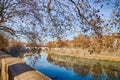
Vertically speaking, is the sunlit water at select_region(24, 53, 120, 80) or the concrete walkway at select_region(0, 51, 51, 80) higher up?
the concrete walkway at select_region(0, 51, 51, 80)

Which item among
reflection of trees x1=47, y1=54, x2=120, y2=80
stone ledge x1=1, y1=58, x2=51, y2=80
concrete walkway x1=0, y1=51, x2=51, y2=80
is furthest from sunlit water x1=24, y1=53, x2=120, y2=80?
stone ledge x1=1, y1=58, x2=51, y2=80

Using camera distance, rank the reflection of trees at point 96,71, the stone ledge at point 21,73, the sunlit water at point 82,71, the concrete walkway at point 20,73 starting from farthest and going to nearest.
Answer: the sunlit water at point 82,71 < the reflection of trees at point 96,71 < the concrete walkway at point 20,73 < the stone ledge at point 21,73

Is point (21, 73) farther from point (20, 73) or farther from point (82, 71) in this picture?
point (82, 71)

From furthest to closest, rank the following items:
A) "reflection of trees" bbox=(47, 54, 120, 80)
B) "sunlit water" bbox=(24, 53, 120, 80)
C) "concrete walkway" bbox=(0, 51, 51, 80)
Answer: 1. "sunlit water" bbox=(24, 53, 120, 80)
2. "reflection of trees" bbox=(47, 54, 120, 80)
3. "concrete walkway" bbox=(0, 51, 51, 80)

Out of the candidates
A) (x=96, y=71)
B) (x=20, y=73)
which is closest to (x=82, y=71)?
(x=96, y=71)

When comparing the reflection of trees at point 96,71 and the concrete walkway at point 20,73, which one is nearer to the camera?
the concrete walkway at point 20,73

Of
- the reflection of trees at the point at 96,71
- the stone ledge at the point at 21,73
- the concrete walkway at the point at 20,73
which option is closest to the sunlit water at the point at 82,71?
the reflection of trees at the point at 96,71

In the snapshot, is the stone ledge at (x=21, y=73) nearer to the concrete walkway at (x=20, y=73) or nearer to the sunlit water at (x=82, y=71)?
the concrete walkway at (x=20, y=73)

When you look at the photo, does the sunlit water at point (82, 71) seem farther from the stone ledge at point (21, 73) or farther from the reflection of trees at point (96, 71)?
the stone ledge at point (21, 73)

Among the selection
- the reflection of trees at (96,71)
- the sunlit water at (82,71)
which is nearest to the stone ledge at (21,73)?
the sunlit water at (82,71)

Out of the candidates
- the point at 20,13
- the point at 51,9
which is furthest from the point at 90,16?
the point at 20,13

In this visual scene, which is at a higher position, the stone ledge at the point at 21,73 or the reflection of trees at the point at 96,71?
the stone ledge at the point at 21,73

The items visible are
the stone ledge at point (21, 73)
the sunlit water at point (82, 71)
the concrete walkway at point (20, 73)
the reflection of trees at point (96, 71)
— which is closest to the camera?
the stone ledge at point (21, 73)

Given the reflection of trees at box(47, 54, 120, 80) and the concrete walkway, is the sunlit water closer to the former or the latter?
the reflection of trees at box(47, 54, 120, 80)
